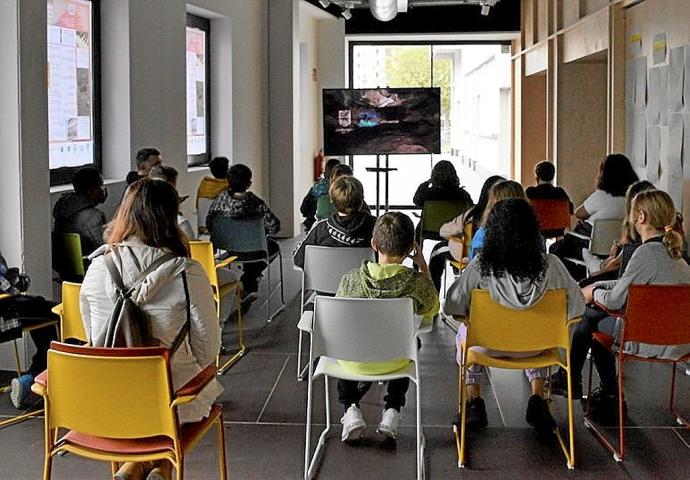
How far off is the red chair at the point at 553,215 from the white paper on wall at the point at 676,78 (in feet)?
4.51

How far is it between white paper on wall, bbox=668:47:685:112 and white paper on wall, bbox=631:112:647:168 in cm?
74

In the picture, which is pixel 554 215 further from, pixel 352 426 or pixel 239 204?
pixel 352 426

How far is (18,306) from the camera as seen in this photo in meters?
5.14

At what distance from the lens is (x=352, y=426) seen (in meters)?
4.42

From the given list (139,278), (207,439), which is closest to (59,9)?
(207,439)

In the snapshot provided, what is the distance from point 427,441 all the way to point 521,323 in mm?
828

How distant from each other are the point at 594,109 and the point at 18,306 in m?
8.25

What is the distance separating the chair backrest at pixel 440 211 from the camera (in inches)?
315

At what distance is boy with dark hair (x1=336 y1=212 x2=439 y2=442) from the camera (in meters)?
4.15

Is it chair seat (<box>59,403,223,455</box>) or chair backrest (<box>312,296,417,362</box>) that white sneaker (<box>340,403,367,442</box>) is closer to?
chair backrest (<box>312,296,417,362</box>)

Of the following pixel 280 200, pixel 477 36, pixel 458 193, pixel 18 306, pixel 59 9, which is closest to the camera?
pixel 18 306

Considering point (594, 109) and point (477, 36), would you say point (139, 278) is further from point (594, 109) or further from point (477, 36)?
point (477, 36)

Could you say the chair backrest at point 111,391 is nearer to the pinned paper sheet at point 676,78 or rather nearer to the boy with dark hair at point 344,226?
the boy with dark hair at point 344,226

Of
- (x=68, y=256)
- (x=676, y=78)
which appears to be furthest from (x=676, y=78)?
(x=68, y=256)
